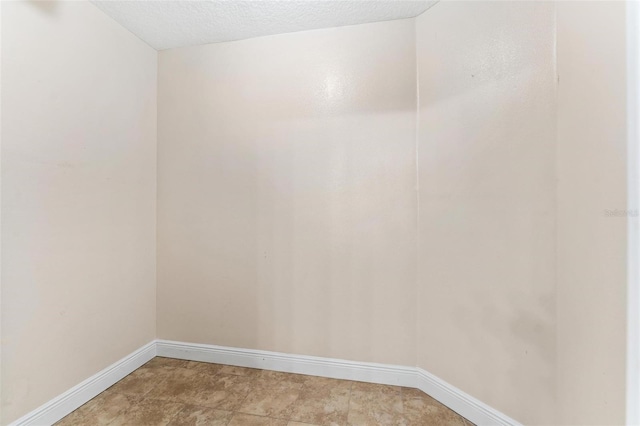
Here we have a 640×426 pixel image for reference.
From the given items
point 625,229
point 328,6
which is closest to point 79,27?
point 328,6

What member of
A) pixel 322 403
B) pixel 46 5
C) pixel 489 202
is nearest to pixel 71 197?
pixel 46 5

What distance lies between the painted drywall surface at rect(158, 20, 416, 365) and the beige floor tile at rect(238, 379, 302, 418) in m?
0.23

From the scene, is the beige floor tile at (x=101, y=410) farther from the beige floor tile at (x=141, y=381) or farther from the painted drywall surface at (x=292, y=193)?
the painted drywall surface at (x=292, y=193)

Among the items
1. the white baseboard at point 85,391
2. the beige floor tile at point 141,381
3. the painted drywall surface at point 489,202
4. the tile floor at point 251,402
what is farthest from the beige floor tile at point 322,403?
the white baseboard at point 85,391

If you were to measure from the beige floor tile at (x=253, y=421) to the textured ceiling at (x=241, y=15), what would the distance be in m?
2.49

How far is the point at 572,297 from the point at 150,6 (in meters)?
2.80

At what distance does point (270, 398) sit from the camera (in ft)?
5.09

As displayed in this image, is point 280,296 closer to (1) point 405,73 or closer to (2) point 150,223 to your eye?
(2) point 150,223

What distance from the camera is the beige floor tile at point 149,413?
1.37 metres

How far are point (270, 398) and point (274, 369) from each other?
28cm

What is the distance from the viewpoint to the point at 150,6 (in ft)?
5.27

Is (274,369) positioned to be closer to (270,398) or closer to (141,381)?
(270,398)

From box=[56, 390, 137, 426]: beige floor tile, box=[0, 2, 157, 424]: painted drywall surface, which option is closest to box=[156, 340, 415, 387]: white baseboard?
box=[0, 2, 157, 424]: painted drywall surface

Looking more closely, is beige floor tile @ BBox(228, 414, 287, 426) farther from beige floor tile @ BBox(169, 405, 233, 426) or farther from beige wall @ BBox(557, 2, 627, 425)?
beige wall @ BBox(557, 2, 627, 425)
